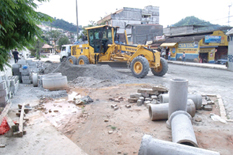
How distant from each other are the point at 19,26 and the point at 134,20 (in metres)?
52.0

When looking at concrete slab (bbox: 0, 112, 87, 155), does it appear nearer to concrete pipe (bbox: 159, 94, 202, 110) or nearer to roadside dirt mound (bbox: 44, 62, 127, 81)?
concrete pipe (bbox: 159, 94, 202, 110)

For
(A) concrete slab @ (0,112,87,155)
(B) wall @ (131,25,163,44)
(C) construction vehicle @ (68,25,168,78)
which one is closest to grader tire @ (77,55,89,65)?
(C) construction vehicle @ (68,25,168,78)

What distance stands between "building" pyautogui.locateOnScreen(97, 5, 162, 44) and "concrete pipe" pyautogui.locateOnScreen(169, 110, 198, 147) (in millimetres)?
30662

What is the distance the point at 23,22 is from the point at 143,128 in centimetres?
323

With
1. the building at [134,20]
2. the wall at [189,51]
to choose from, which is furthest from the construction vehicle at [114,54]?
the building at [134,20]

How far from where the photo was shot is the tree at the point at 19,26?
8.93 feet

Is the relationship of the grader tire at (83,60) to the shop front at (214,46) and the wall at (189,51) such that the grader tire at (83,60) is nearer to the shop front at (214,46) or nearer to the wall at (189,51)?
the wall at (189,51)

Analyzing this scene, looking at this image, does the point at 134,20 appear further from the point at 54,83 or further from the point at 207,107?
the point at 207,107

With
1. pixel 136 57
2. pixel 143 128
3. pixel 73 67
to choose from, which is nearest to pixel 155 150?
pixel 143 128

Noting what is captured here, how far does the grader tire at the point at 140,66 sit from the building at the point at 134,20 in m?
23.3

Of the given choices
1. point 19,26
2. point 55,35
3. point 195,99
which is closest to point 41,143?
point 19,26

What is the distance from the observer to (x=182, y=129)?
11.5 feet

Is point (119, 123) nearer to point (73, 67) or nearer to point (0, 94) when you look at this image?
point (0, 94)

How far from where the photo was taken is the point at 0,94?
5766mm
